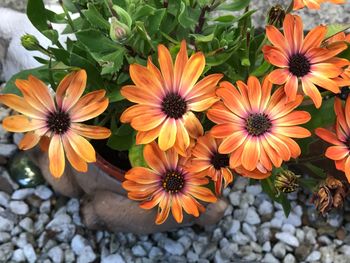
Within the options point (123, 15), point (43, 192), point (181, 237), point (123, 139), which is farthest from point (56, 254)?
point (123, 15)

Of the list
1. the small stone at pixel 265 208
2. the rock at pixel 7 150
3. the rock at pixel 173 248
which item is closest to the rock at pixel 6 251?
the rock at pixel 7 150

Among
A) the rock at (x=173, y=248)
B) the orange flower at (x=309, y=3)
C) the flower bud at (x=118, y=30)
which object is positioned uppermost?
the orange flower at (x=309, y=3)

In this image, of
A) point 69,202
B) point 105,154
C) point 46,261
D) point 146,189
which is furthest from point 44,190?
point 146,189

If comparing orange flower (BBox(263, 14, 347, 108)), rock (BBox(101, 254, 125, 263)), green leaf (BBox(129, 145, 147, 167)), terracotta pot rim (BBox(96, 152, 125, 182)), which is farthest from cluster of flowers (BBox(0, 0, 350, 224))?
rock (BBox(101, 254, 125, 263))

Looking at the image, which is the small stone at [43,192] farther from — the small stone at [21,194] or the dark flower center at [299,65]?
the dark flower center at [299,65]

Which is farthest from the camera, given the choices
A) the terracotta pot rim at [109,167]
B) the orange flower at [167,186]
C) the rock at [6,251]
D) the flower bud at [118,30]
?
the rock at [6,251]

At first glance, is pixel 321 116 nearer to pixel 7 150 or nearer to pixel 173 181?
pixel 173 181

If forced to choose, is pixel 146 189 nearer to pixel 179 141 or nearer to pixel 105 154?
pixel 179 141
